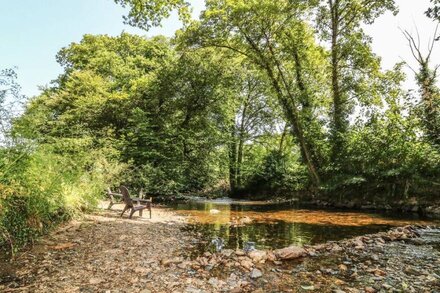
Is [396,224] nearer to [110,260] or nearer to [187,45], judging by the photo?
[110,260]

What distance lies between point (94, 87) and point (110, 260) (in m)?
20.9

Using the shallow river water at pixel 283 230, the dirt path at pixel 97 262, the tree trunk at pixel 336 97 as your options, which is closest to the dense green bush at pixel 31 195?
the dirt path at pixel 97 262

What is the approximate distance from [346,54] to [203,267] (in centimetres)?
1562

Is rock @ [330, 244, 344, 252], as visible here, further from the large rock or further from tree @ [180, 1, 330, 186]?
tree @ [180, 1, 330, 186]

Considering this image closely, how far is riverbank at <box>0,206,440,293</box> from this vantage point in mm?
3744

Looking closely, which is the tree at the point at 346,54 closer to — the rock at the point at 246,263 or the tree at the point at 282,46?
the tree at the point at 282,46

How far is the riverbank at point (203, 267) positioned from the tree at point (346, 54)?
38.5 feet

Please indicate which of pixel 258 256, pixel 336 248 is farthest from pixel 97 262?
pixel 336 248

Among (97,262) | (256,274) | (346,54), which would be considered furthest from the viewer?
(346,54)

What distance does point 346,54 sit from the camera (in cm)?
1653

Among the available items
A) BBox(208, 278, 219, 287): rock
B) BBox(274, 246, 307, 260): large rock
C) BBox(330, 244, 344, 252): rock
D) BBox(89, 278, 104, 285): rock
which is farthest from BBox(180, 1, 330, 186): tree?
BBox(89, 278, 104, 285): rock

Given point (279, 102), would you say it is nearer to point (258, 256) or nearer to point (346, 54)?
point (346, 54)

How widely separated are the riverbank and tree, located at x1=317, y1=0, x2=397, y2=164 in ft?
38.5

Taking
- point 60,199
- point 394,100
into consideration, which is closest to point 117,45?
point 394,100
